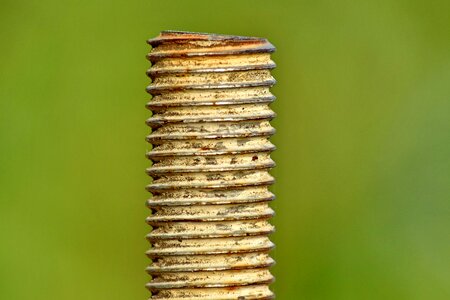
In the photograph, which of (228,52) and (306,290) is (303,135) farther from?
(228,52)

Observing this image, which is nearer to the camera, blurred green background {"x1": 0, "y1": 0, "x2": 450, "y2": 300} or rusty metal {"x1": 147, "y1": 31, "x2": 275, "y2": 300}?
rusty metal {"x1": 147, "y1": 31, "x2": 275, "y2": 300}

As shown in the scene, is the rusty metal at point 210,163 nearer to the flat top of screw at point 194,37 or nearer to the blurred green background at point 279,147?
the flat top of screw at point 194,37

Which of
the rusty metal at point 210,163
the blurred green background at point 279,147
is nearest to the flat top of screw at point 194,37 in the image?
the rusty metal at point 210,163

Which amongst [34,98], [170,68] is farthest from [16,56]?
[170,68]

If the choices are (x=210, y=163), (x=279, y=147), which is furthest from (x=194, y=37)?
(x=279, y=147)

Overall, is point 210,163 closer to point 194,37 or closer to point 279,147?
point 194,37

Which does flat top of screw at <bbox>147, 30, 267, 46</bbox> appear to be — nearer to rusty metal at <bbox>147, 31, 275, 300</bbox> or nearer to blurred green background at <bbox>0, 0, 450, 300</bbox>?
rusty metal at <bbox>147, 31, 275, 300</bbox>

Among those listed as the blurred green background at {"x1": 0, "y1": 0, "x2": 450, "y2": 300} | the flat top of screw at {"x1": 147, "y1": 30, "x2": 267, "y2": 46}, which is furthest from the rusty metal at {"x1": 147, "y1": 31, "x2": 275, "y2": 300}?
the blurred green background at {"x1": 0, "y1": 0, "x2": 450, "y2": 300}
